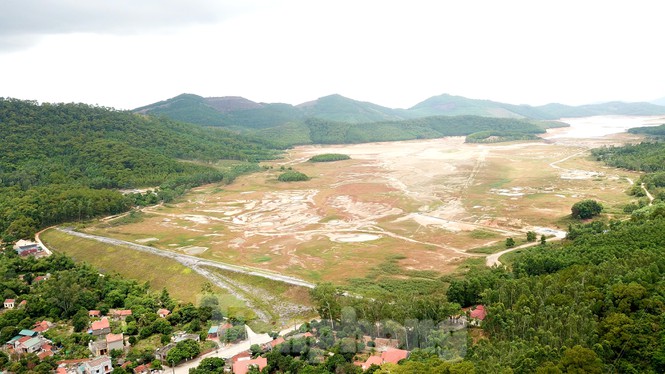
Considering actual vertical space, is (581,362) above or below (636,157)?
below

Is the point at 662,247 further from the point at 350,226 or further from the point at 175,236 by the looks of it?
the point at 175,236

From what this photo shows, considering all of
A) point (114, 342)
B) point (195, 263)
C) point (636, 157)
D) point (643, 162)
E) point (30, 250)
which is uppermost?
point (636, 157)

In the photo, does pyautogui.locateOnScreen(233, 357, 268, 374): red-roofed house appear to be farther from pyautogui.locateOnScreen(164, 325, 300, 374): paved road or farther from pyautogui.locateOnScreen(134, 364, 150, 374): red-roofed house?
pyautogui.locateOnScreen(134, 364, 150, 374): red-roofed house

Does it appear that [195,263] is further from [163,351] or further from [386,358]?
[386,358]

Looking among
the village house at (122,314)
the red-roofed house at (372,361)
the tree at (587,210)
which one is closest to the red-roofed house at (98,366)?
the village house at (122,314)

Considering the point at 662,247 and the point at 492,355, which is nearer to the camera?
the point at 492,355

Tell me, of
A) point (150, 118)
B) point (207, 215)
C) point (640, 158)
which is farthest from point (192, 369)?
point (150, 118)

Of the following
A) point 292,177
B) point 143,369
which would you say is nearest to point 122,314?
point 143,369
